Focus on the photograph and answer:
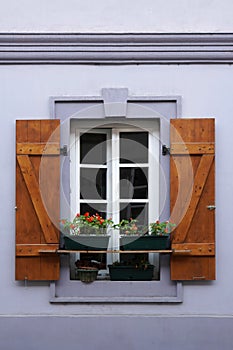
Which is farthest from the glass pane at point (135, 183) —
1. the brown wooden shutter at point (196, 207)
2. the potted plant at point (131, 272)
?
the potted plant at point (131, 272)

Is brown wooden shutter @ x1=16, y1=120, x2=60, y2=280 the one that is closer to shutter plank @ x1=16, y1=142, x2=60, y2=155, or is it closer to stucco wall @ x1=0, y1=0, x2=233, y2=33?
shutter plank @ x1=16, y1=142, x2=60, y2=155

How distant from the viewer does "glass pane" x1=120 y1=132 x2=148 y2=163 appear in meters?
8.98

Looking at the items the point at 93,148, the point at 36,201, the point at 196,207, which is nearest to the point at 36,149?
the point at 36,201

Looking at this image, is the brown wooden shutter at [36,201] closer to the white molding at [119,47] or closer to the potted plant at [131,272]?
the potted plant at [131,272]

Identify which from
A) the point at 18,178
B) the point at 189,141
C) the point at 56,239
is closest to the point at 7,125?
the point at 18,178

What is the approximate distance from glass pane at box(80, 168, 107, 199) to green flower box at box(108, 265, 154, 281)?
0.79 meters

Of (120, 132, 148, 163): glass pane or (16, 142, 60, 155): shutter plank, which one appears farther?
(120, 132, 148, 163): glass pane

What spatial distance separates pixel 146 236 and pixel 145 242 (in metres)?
0.07

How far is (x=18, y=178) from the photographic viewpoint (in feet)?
28.4

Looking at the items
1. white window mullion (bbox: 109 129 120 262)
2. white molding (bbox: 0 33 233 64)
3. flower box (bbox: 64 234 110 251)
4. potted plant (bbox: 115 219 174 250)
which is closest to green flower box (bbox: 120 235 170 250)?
potted plant (bbox: 115 219 174 250)

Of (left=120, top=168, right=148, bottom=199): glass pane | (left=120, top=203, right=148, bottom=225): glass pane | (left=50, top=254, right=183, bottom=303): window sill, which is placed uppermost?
(left=120, top=168, right=148, bottom=199): glass pane

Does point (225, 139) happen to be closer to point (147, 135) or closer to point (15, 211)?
point (147, 135)

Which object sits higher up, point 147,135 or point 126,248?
point 147,135
